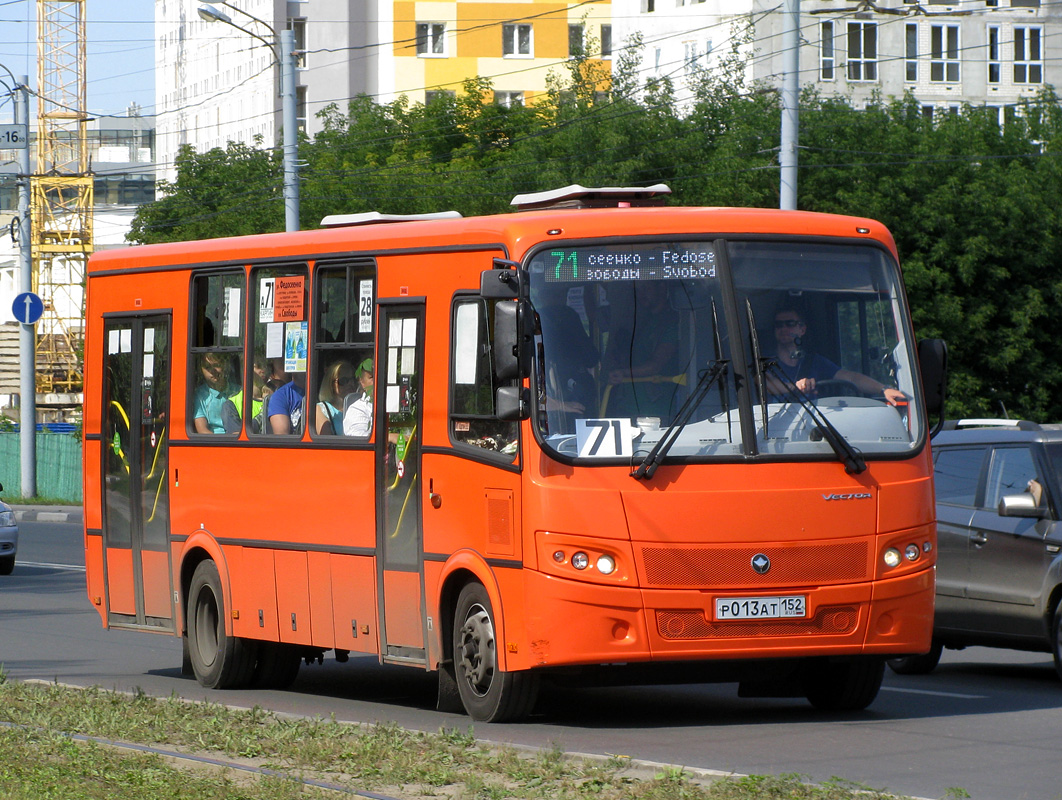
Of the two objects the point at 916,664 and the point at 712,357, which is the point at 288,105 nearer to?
the point at 916,664

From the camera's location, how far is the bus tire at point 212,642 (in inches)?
510

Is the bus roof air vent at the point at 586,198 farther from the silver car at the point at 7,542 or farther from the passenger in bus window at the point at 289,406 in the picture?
the silver car at the point at 7,542

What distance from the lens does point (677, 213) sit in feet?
34.5

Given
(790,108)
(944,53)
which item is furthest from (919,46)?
(790,108)

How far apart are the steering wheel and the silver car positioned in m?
15.6

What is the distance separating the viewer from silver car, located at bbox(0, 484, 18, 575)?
23906 mm

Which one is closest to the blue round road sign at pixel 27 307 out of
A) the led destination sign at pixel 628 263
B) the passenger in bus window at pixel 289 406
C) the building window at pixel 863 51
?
the passenger in bus window at pixel 289 406

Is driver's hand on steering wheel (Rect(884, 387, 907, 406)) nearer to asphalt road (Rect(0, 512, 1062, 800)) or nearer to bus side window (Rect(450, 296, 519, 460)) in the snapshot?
asphalt road (Rect(0, 512, 1062, 800))

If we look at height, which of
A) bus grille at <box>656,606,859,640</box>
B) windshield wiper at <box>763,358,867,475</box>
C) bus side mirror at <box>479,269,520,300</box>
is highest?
bus side mirror at <box>479,269,520,300</box>

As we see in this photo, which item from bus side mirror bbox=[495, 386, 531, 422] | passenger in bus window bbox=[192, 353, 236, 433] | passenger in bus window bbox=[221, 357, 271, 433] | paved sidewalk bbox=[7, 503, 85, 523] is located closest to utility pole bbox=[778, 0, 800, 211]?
passenger in bus window bbox=[192, 353, 236, 433]

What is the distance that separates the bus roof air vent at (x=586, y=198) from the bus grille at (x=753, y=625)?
2639 mm

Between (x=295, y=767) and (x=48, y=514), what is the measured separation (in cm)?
3063

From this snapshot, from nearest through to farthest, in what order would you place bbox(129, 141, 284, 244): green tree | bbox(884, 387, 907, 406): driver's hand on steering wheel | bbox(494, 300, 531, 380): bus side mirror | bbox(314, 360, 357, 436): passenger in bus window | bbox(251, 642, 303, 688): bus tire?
bbox(494, 300, 531, 380): bus side mirror
bbox(884, 387, 907, 406): driver's hand on steering wheel
bbox(314, 360, 357, 436): passenger in bus window
bbox(251, 642, 303, 688): bus tire
bbox(129, 141, 284, 244): green tree

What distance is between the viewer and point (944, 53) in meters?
68.3
